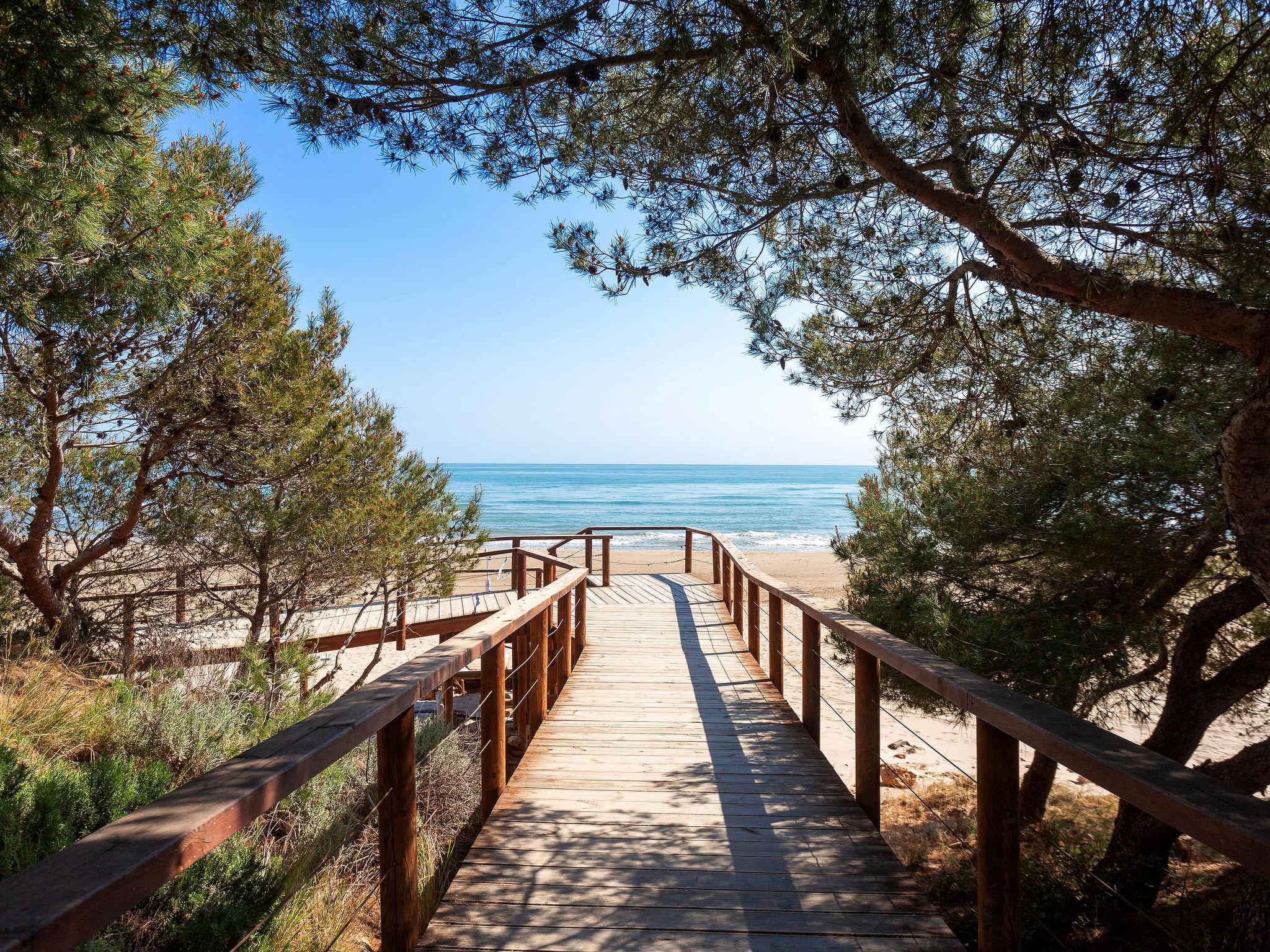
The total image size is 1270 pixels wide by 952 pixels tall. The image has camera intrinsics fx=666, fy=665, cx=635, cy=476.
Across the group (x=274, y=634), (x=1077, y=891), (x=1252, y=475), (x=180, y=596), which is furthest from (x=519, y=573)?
(x=1252, y=475)

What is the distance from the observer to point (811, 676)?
3531mm

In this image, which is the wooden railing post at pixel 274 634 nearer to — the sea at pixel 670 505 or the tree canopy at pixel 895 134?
the tree canopy at pixel 895 134

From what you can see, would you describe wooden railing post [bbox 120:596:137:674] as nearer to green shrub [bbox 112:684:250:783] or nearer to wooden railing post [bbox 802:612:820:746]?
green shrub [bbox 112:684:250:783]

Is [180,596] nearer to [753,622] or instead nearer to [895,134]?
[753,622]

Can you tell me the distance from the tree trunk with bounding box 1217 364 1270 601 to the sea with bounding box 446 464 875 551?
15.9m

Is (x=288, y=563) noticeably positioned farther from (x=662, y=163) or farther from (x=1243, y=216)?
(x=1243, y=216)

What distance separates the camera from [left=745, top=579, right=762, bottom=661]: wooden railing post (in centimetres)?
558

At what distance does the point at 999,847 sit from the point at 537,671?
2.53 metres

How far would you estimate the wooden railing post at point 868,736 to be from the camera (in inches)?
105

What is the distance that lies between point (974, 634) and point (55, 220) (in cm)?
509

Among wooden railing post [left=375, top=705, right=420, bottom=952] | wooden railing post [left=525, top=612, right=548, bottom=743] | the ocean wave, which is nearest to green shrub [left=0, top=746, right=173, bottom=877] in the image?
wooden railing post [left=375, top=705, right=420, bottom=952]

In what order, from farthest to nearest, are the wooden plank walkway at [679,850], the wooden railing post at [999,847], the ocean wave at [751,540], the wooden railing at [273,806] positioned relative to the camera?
1. the ocean wave at [751,540]
2. the wooden plank walkway at [679,850]
3. the wooden railing post at [999,847]
4. the wooden railing at [273,806]

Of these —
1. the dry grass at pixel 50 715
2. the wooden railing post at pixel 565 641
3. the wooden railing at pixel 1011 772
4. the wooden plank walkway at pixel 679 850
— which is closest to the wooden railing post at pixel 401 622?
the wooden railing post at pixel 565 641

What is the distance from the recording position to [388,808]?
5.79 ft
